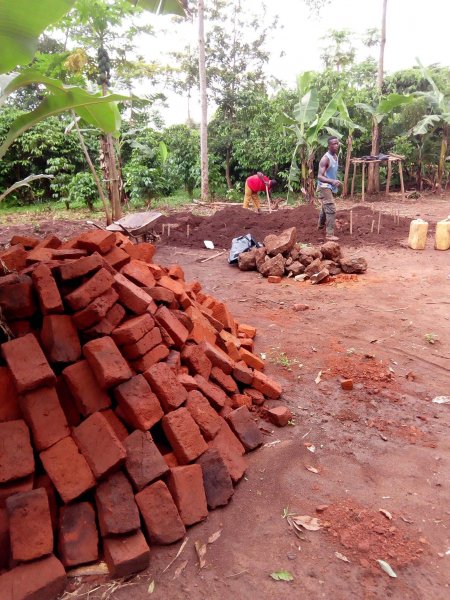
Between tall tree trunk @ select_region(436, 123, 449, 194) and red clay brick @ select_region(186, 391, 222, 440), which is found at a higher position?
tall tree trunk @ select_region(436, 123, 449, 194)

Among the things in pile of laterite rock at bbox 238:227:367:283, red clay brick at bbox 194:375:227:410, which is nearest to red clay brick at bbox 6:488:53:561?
red clay brick at bbox 194:375:227:410

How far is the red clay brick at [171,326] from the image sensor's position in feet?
9.92

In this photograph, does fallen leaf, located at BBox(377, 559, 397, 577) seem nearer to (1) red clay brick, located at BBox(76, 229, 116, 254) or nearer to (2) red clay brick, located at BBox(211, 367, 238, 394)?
(2) red clay brick, located at BBox(211, 367, 238, 394)

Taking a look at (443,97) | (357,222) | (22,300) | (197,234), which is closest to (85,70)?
(197,234)

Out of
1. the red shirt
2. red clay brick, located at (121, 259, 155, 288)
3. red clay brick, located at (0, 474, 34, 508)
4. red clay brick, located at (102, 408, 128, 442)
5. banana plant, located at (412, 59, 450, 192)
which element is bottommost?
red clay brick, located at (0, 474, 34, 508)

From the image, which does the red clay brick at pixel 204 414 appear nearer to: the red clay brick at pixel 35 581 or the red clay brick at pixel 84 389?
the red clay brick at pixel 84 389

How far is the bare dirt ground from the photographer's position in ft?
6.41

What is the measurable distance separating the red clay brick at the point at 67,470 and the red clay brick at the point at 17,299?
84cm

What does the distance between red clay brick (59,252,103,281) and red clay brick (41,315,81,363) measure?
0.90 ft

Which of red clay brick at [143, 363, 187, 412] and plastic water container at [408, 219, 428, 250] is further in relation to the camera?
plastic water container at [408, 219, 428, 250]

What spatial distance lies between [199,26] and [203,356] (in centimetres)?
1315

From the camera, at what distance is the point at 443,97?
1355cm

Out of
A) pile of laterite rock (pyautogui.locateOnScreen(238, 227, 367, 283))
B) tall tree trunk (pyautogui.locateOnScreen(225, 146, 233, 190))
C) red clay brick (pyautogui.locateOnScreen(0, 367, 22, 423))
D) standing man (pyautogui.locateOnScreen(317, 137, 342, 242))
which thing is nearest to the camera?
red clay brick (pyautogui.locateOnScreen(0, 367, 22, 423))

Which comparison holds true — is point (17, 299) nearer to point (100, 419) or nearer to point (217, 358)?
point (100, 419)
